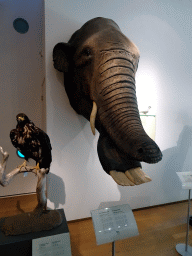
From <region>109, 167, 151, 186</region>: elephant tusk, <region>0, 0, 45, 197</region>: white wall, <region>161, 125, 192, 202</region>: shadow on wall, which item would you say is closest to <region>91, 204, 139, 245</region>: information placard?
<region>109, 167, 151, 186</region>: elephant tusk

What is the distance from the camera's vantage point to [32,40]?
189 centimetres

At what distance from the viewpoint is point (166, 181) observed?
176cm

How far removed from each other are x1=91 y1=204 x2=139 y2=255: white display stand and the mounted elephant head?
0.42 ft

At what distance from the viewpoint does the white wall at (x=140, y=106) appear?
134 centimetres

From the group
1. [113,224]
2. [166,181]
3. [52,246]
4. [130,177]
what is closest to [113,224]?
[113,224]

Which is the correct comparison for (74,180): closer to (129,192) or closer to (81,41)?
(129,192)

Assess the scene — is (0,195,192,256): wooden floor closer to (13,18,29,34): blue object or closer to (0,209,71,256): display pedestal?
(0,209,71,256): display pedestal

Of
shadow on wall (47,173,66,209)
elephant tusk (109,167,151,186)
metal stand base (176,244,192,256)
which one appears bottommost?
metal stand base (176,244,192,256)

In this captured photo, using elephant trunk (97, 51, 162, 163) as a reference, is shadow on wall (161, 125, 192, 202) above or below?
below

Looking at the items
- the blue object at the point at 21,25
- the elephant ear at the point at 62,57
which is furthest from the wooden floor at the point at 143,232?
the blue object at the point at 21,25

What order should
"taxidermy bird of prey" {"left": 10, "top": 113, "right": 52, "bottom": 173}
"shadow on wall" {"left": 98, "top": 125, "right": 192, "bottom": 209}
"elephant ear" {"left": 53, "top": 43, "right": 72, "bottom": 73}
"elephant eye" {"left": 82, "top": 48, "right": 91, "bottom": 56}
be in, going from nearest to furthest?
"taxidermy bird of prey" {"left": 10, "top": 113, "right": 52, "bottom": 173} < "elephant eye" {"left": 82, "top": 48, "right": 91, "bottom": 56} < "elephant ear" {"left": 53, "top": 43, "right": 72, "bottom": 73} < "shadow on wall" {"left": 98, "top": 125, "right": 192, "bottom": 209}

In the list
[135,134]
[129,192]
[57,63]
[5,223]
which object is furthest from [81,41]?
[129,192]

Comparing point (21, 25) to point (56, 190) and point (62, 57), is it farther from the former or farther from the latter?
point (56, 190)

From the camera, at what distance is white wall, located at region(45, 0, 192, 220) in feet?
4.40
